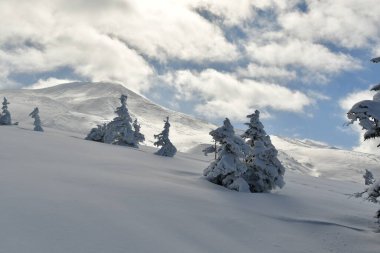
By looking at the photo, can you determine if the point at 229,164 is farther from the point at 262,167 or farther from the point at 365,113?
the point at 365,113

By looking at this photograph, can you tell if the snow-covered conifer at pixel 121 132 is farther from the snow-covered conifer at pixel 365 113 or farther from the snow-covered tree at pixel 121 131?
the snow-covered conifer at pixel 365 113

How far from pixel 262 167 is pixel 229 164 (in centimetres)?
289

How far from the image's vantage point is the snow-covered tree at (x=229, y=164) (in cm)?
2827

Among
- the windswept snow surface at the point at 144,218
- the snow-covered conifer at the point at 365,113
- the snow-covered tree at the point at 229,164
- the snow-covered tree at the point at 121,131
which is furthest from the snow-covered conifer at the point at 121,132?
the snow-covered conifer at the point at 365,113

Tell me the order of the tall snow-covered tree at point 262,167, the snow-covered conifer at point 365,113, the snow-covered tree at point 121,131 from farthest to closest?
the snow-covered tree at point 121,131 → the tall snow-covered tree at point 262,167 → the snow-covered conifer at point 365,113

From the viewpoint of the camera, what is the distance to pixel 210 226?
1602 centimetres

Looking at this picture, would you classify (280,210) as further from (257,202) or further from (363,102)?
(363,102)

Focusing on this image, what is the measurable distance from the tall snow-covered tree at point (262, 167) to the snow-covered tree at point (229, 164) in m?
1.00

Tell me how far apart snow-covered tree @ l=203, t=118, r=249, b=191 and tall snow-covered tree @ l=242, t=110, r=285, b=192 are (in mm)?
1003

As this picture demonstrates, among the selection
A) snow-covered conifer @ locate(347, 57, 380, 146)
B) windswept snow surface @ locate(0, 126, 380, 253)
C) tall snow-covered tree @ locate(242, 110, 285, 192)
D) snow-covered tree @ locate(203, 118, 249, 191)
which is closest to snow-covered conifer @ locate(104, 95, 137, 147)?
tall snow-covered tree @ locate(242, 110, 285, 192)

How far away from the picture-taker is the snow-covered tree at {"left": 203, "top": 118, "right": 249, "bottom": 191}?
28.3 metres

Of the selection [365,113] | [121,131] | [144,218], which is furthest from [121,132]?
[365,113]

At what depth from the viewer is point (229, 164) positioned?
94.1 feet

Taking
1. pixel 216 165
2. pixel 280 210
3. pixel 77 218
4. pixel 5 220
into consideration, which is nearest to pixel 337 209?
pixel 280 210
